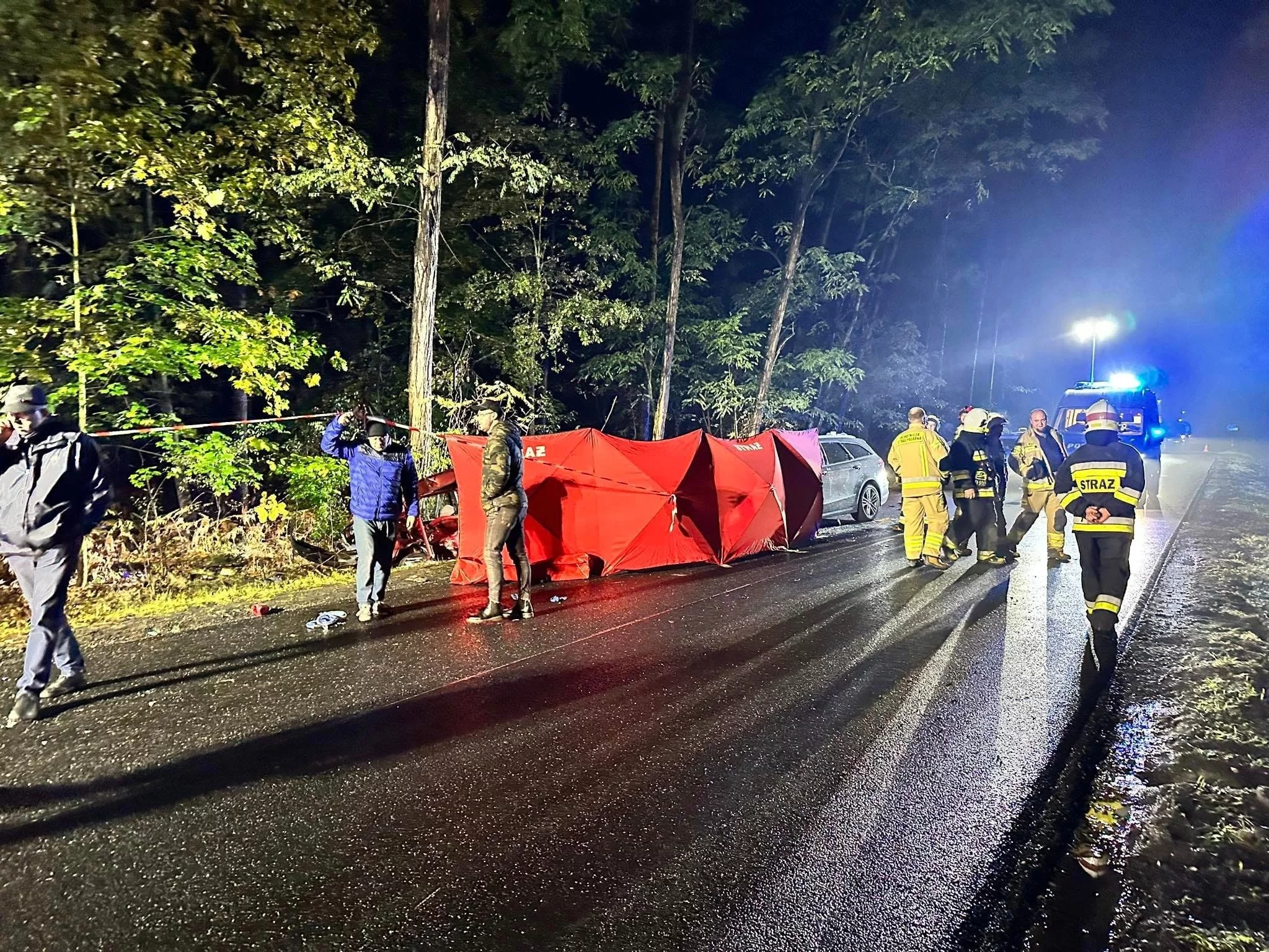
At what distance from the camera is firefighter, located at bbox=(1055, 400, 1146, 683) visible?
5402 mm

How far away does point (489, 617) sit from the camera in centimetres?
670

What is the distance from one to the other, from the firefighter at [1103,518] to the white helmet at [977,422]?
3.37 m

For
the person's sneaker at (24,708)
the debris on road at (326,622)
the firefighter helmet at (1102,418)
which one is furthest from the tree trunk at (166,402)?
the firefighter helmet at (1102,418)

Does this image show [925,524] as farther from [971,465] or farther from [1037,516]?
[1037,516]

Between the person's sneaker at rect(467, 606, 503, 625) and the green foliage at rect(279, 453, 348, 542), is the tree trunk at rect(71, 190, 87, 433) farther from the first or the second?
the person's sneaker at rect(467, 606, 503, 625)

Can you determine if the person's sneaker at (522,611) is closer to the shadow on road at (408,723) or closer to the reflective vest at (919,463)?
the shadow on road at (408,723)

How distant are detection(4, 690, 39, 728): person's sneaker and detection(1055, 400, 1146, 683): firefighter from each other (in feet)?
21.7

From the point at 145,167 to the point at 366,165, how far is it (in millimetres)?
2933

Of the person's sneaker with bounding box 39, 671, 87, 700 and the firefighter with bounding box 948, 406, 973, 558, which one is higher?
the firefighter with bounding box 948, 406, 973, 558

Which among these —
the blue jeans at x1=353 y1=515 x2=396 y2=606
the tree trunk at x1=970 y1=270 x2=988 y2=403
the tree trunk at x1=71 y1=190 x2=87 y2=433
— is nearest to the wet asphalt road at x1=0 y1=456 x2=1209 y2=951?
the blue jeans at x1=353 y1=515 x2=396 y2=606

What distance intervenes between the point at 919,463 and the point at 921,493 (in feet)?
1.23

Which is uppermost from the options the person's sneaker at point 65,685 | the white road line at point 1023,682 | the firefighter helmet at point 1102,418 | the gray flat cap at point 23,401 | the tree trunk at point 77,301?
the tree trunk at point 77,301

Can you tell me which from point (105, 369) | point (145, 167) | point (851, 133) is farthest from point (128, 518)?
point (851, 133)

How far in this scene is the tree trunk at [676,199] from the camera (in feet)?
56.0
